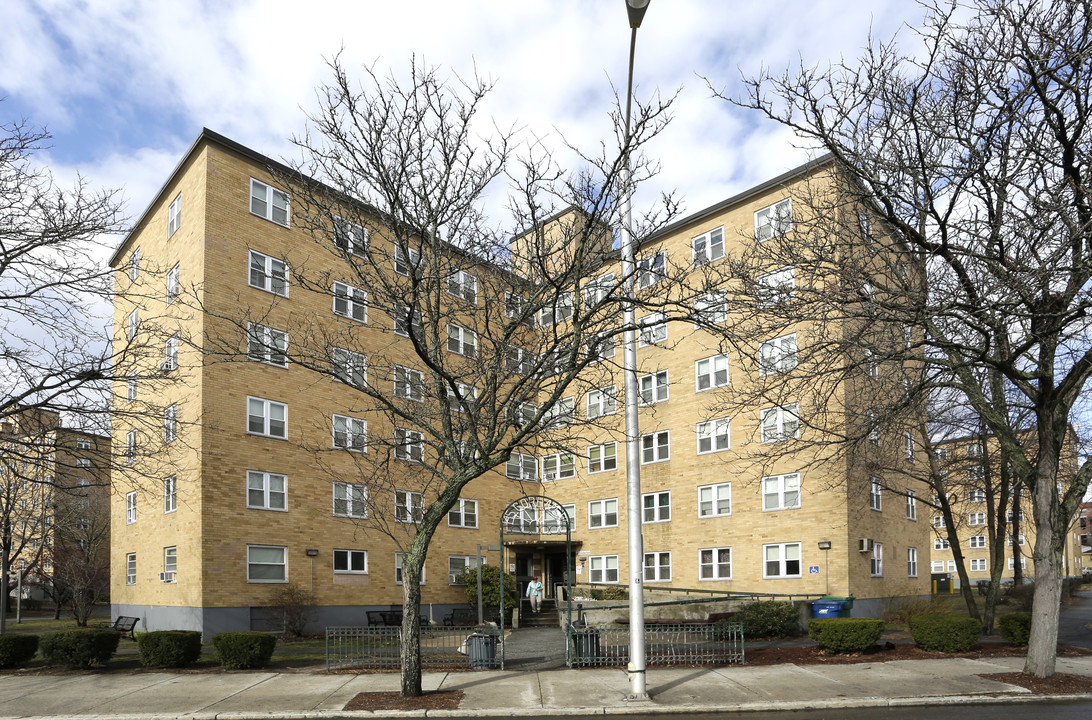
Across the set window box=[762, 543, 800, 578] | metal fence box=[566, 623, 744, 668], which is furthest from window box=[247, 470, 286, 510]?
window box=[762, 543, 800, 578]

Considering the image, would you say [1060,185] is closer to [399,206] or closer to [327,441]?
[399,206]

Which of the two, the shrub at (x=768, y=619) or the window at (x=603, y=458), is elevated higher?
the window at (x=603, y=458)

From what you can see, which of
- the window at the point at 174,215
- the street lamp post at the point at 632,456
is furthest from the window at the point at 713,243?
the street lamp post at the point at 632,456

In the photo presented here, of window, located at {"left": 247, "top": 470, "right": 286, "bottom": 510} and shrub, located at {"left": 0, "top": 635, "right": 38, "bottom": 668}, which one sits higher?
window, located at {"left": 247, "top": 470, "right": 286, "bottom": 510}

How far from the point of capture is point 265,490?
92.7 feet

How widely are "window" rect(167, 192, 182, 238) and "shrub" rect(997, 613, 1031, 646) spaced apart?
2875 centimetres

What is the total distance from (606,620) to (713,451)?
855 cm

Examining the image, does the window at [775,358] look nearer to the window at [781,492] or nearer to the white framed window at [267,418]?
the window at [781,492]

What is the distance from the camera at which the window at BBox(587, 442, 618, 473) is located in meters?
37.8

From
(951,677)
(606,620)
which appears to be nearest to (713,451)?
(606,620)

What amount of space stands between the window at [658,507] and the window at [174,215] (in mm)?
21673

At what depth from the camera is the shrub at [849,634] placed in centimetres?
1786

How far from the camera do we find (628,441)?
13719 mm

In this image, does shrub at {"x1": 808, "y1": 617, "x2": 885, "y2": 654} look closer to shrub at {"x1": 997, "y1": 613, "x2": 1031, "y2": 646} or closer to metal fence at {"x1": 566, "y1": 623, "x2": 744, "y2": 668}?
metal fence at {"x1": 566, "y1": 623, "x2": 744, "y2": 668}
